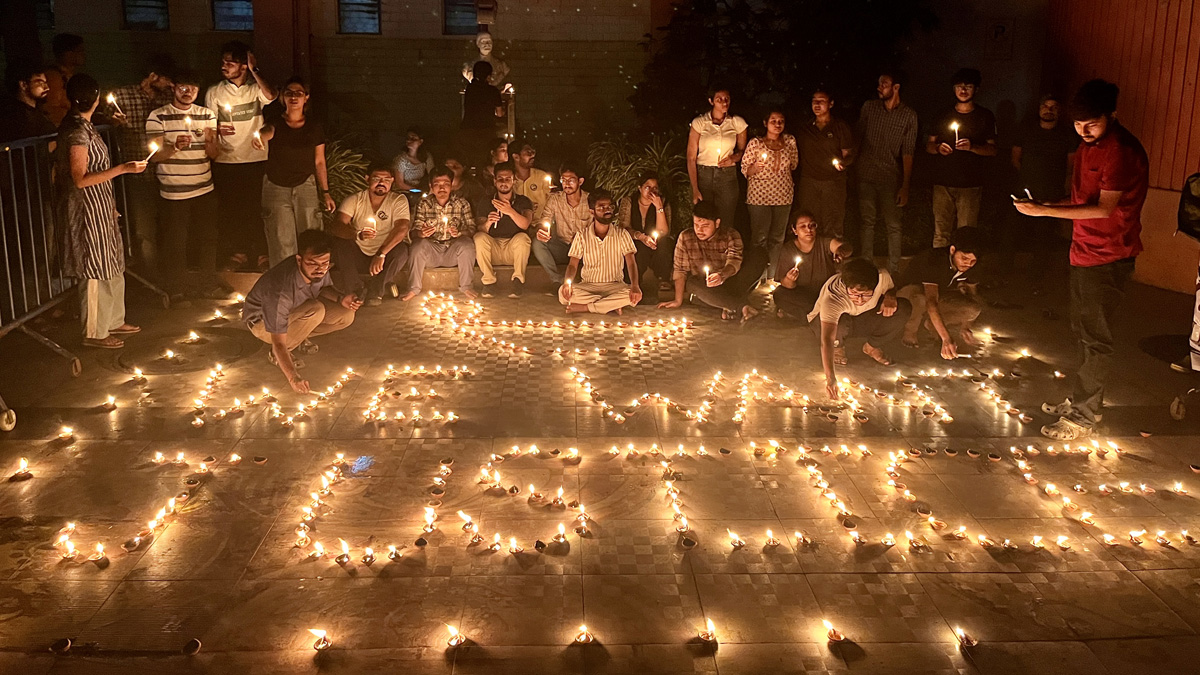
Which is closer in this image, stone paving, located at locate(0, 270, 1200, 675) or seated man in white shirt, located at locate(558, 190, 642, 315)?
stone paving, located at locate(0, 270, 1200, 675)

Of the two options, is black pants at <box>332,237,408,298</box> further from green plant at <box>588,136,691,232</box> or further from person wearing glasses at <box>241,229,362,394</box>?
green plant at <box>588,136,691,232</box>

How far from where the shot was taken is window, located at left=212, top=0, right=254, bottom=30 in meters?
14.5

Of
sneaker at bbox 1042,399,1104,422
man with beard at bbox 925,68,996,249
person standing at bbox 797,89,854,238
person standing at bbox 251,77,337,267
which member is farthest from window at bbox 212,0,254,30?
sneaker at bbox 1042,399,1104,422

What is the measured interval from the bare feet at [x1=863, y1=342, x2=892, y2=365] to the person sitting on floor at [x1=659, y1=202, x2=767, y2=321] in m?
1.19

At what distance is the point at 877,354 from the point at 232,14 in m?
10.9

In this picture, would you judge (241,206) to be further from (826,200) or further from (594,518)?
(594,518)

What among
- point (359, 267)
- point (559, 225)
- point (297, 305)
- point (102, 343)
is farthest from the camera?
point (559, 225)

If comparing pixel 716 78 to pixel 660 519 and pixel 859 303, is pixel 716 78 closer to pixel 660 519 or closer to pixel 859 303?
pixel 859 303

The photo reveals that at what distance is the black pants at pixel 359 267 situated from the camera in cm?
885

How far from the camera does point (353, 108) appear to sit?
47.1ft

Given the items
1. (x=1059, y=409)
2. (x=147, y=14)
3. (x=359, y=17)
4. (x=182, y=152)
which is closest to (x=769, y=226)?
(x=1059, y=409)

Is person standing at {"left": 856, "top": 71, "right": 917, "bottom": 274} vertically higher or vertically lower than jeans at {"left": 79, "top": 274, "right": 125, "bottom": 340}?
higher

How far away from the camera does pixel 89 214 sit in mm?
7293

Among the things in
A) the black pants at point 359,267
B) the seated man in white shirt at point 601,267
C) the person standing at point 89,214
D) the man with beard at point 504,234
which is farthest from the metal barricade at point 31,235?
the seated man in white shirt at point 601,267
